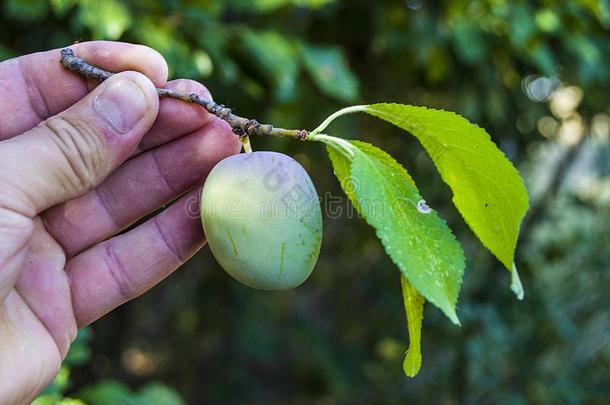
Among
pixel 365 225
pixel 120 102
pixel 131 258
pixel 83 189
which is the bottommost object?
pixel 365 225

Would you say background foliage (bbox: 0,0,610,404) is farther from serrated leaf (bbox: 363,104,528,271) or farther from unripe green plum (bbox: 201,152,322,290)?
serrated leaf (bbox: 363,104,528,271)

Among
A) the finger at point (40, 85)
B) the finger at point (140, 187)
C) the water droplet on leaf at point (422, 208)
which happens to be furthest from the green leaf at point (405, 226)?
the finger at point (40, 85)

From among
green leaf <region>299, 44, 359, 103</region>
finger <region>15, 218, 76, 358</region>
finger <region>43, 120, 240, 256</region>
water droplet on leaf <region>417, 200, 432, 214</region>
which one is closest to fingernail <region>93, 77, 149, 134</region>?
finger <region>43, 120, 240, 256</region>

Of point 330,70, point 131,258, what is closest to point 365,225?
point 330,70

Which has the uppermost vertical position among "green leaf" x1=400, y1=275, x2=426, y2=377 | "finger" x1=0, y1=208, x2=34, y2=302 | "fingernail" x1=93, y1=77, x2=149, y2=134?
"fingernail" x1=93, y1=77, x2=149, y2=134

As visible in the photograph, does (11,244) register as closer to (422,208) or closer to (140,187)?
(140,187)
